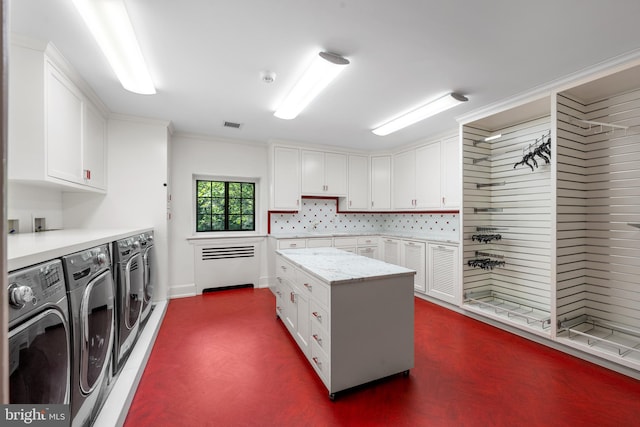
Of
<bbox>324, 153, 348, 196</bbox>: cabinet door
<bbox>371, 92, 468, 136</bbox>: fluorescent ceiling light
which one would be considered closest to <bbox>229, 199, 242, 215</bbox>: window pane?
<bbox>324, 153, 348, 196</bbox>: cabinet door

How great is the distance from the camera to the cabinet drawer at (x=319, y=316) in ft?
5.78

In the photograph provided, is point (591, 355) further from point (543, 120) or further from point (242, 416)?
point (242, 416)

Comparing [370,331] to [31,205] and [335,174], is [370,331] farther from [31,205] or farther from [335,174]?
[335,174]

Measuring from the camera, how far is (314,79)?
84.8 inches

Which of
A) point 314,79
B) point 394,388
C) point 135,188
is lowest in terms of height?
point 394,388

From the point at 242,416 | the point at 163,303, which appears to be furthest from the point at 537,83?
the point at 163,303

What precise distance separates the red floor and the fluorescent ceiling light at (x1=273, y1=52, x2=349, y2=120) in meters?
2.41

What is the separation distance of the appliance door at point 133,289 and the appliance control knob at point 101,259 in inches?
18.0

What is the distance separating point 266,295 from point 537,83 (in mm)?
4126

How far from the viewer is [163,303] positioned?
11.0ft

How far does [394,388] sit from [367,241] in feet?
9.42

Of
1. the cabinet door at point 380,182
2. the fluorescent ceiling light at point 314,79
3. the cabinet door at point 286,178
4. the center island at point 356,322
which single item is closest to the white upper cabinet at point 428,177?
the cabinet door at point 380,182

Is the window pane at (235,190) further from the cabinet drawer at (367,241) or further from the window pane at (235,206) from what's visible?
the cabinet drawer at (367,241)

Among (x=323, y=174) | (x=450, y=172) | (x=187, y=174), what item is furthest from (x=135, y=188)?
(x=450, y=172)
